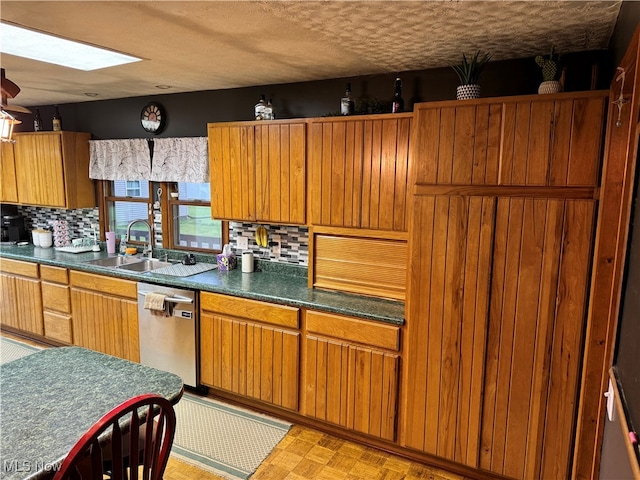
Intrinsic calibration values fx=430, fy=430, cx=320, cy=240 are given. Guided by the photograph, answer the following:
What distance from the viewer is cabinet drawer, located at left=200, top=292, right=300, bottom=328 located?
279cm

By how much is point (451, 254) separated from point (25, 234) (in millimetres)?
4833

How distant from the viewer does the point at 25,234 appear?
4.90m

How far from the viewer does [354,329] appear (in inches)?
102

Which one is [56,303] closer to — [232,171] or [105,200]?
[105,200]

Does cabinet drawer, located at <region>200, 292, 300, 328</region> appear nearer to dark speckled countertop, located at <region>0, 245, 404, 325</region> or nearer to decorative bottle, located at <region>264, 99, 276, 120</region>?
dark speckled countertop, located at <region>0, 245, 404, 325</region>

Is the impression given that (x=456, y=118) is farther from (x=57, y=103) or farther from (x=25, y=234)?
(x=25, y=234)

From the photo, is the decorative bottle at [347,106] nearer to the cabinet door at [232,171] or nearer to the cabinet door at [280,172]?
the cabinet door at [280,172]

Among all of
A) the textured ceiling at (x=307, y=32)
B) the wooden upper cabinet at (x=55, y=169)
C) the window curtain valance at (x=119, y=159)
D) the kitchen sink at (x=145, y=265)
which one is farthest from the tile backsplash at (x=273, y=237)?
the textured ceiling at (x=307, y=32)

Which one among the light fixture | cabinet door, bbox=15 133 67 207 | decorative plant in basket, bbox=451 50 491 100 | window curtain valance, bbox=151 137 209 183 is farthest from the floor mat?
cabinet door, bbox=15 133 67 207

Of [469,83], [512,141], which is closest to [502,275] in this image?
[512,141]

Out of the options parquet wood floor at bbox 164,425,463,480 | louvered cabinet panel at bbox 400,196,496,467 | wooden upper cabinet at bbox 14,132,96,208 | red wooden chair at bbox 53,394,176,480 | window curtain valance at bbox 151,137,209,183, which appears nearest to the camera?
red wooden chair at bbox 53,394,176,480

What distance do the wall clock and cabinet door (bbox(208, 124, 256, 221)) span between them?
0.86m

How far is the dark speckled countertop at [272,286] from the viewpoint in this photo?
8.59 feet

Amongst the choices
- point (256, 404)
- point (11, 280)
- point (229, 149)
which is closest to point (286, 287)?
point (256, 404)
